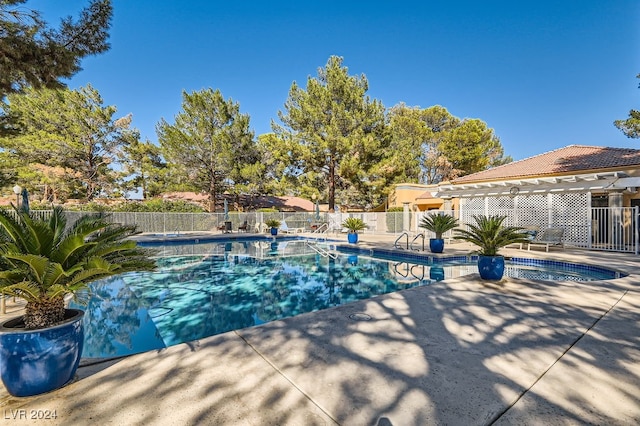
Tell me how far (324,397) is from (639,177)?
1557cm

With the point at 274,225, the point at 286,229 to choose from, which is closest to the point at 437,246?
the point at 274,225

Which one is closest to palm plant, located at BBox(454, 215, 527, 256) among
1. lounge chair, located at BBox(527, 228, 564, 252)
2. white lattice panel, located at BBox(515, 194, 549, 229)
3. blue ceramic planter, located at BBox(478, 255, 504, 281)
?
blue ceramic planter, located at BBox(478, 255, 504, 281)

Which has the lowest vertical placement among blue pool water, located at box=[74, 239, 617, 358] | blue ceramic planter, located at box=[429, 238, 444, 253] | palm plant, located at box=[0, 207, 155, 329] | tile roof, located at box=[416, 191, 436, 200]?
blue pool water, located at box=[74, 239, 617, 358]

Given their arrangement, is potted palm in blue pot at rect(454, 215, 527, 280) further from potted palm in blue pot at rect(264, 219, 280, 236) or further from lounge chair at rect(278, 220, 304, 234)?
lounge chair at rect(278, 220, 304, 234)

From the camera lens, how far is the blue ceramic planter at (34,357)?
222cm

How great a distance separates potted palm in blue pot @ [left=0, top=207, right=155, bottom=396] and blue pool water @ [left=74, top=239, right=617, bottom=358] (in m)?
0.63

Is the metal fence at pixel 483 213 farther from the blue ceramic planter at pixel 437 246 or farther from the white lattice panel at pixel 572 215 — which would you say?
the blue ceramic planter at pixel 437 246

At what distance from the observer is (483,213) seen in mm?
16078

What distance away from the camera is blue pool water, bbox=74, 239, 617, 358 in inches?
198

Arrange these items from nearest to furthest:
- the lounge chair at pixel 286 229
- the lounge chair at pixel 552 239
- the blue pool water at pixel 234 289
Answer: the blue pool water at pixel 234 289
the lounge chair at pixel 552 239
the lounge chair at pixel 286 229

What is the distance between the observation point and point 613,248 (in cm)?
1215

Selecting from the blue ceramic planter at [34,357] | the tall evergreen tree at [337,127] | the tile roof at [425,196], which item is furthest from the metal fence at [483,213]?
the tall evergreen tree at [337,127]

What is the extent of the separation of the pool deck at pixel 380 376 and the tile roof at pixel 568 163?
482 inches

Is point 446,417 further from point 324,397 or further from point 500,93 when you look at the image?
point 500,93
